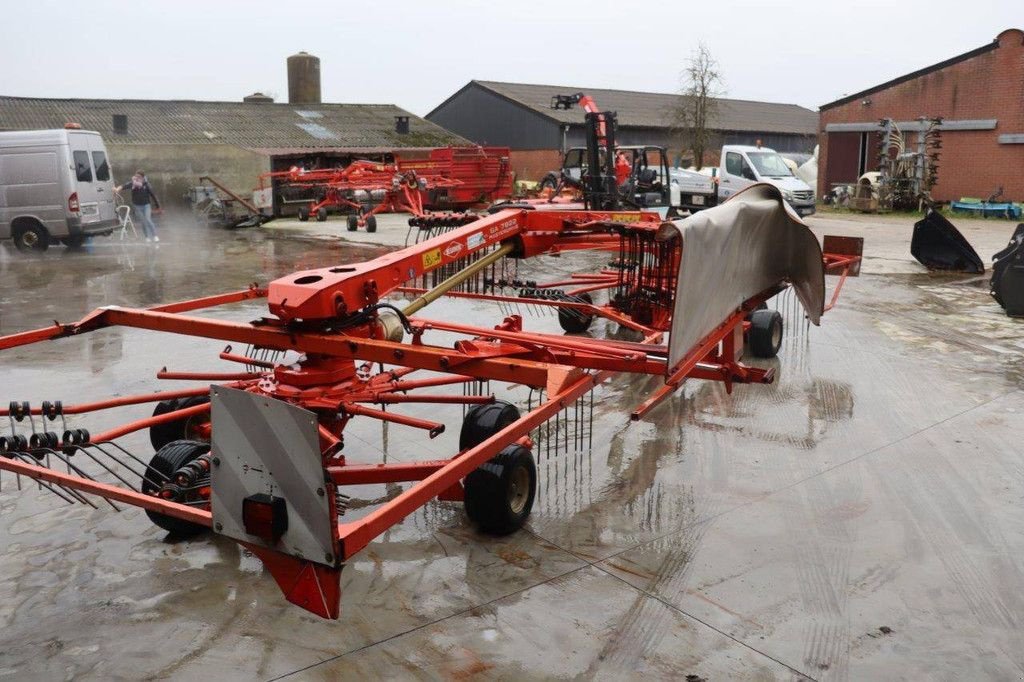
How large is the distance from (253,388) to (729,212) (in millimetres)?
2874

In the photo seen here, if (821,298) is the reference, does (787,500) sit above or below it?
below

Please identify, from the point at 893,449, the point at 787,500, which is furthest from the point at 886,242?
the point at 787,500

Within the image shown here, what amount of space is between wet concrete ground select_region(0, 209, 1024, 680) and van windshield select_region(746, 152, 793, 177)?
16132mm

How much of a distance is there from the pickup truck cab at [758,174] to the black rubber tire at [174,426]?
18496 millimetres

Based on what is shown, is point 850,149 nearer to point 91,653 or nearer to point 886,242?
point 886,242

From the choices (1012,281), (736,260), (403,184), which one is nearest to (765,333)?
(736,260)

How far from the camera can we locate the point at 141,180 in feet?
63.7

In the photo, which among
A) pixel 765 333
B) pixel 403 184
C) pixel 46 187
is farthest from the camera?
pixel 403 184

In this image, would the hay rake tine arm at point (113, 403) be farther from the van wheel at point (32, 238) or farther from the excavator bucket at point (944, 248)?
the van wheel at point (32, 238)

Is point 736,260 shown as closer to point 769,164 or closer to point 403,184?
point 403,184

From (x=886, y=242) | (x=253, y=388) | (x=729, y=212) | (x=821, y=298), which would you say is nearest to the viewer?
(x=253, y=388)

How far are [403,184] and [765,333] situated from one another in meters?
13.4

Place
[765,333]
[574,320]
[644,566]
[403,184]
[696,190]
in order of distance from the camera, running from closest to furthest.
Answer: [644,566] < [765,333] < [574,320] < [403,184] < [696,190]

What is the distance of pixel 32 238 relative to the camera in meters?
16.9
